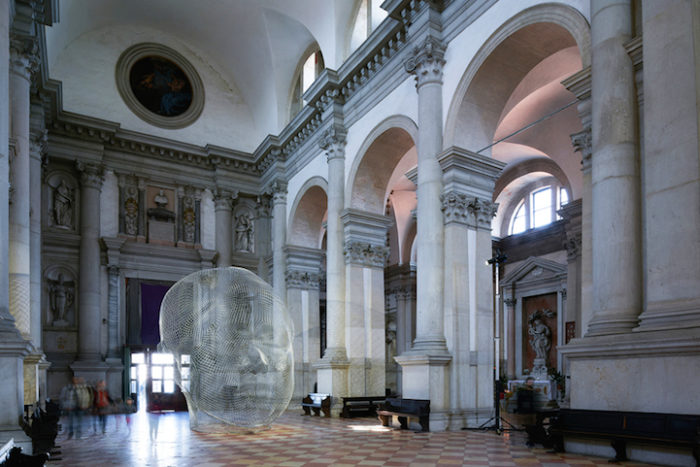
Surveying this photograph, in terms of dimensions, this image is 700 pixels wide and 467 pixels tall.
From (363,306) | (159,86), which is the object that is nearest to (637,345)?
(363,306)

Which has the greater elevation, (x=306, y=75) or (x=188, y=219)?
(x=306, y=75)

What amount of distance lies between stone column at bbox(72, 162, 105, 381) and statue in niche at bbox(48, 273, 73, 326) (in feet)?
1.44

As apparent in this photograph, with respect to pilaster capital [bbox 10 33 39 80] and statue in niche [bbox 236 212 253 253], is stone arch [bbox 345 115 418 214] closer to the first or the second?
statue in niche [bbox 236 212 253 253]

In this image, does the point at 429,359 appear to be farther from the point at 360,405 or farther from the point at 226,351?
the point at 360,405

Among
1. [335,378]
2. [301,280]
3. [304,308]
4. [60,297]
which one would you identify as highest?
[301,280]

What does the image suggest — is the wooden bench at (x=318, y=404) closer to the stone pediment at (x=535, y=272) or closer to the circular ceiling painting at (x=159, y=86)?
the stone pediment at (x=535, y=272)

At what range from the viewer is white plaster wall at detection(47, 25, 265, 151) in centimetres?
2077

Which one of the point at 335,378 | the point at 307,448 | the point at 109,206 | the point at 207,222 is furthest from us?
the point at 207,222

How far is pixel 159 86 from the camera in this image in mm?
22688

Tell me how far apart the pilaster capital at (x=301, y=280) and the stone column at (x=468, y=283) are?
9398 millimetres

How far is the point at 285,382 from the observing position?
1188cm

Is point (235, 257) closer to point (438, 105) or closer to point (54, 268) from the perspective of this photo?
point (54, 268)

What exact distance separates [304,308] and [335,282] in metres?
4.28

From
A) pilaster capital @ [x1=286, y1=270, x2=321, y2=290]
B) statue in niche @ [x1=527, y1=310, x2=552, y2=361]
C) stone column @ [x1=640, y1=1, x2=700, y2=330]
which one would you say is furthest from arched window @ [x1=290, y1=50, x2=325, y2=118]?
stone column @ [x1=640, y1=1, x2=700, y2=330]
